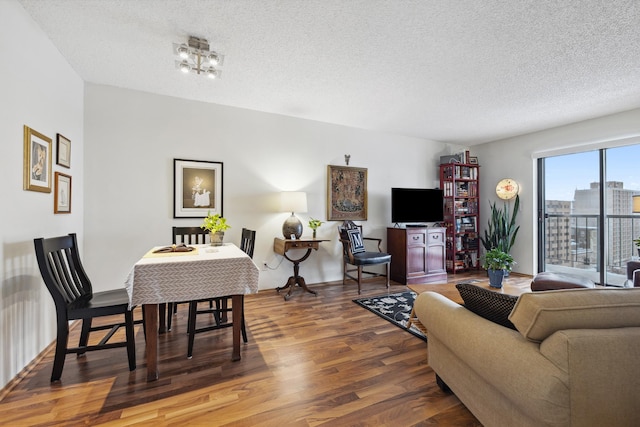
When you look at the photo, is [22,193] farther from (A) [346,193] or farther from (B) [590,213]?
(B) [590,213]

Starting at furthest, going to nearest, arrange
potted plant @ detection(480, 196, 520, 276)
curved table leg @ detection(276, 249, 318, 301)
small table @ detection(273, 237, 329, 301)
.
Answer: potted plant @ detection(480, 196, 520, 276), curved table leg @ detection(276, 249, 318, 301), small table @ detection(273, 237, 329, 301)

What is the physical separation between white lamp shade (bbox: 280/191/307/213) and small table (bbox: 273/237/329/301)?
414 mm

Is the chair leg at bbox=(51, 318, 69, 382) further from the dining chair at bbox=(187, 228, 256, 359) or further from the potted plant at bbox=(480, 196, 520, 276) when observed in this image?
the potted plant at bbox=(480, 196, 520, 276)

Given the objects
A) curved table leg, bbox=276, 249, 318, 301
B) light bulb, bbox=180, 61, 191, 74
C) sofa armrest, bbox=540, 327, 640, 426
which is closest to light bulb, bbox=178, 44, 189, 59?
light bulb, bbox=180, 61, 191, 74

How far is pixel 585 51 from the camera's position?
7.57 ft

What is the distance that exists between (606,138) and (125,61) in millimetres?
Result: 5986

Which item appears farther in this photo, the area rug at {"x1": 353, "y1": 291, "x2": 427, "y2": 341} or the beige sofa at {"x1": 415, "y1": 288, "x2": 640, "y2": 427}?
the area rug at {"x1": 353, "y1": 291, "x2": 427, "y2": 341}

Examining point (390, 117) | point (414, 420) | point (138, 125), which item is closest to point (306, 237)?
point (390, 117)

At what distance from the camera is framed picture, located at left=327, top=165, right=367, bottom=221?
4305mm

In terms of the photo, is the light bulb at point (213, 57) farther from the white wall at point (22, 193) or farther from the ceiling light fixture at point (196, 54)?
the white wall at point (22, 193)

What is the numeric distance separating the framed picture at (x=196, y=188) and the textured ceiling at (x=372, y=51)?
2.76 feet

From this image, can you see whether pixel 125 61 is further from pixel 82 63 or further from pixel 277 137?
pixel 277 137

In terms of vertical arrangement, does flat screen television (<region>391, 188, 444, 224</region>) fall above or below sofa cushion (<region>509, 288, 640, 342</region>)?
above

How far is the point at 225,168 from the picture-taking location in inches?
143
